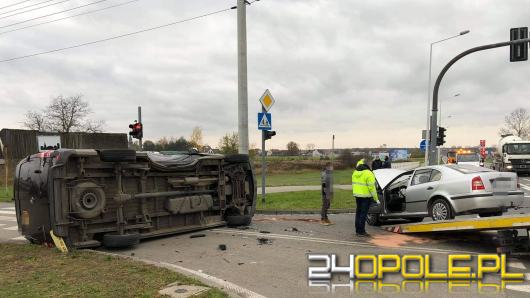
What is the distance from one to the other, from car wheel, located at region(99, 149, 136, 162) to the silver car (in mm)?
5770

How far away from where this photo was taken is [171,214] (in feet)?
30.8

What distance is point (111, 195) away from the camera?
8328mm

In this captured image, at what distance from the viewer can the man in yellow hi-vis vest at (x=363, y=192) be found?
366 inches

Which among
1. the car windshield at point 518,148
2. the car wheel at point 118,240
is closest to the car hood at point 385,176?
the car wheel at point 118,240

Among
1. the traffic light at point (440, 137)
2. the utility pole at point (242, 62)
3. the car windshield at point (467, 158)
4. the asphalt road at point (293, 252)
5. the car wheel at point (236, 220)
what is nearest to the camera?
the asphalt road at point (293, 252)

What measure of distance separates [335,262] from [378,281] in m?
1.13

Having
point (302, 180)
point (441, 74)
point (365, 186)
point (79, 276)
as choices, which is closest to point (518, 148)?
point (302, 180)

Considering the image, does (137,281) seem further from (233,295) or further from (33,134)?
(33,134)

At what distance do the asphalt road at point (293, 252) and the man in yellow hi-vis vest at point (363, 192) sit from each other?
1.06 feet

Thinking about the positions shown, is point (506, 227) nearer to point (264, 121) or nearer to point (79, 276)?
point (79, 276)

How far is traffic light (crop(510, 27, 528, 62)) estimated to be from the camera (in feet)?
50.5

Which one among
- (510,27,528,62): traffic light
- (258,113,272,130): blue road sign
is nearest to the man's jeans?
(258,113,272,130): blue road sign

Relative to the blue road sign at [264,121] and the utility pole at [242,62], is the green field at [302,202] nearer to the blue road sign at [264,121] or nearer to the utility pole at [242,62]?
the blue road sign at [264,121]

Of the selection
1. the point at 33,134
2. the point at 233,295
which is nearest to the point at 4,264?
the point at 233,295
